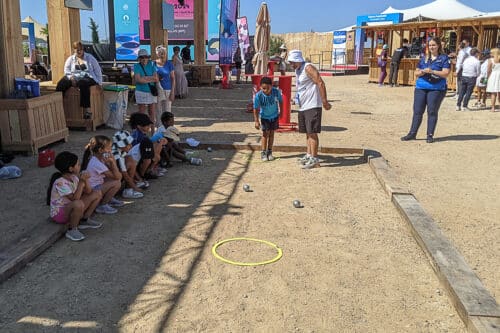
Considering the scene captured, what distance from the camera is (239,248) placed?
4.45 meters

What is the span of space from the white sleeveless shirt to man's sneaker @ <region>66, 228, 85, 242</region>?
151 inches

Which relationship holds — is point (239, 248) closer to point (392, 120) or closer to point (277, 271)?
point (277, 271)

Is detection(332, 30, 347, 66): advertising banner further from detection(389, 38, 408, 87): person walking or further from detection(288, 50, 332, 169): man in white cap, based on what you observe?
detection(288, 50, 332, 169): man in white cap

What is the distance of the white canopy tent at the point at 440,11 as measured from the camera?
30.8 metres

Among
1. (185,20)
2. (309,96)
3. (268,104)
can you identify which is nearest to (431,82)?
(309,96)

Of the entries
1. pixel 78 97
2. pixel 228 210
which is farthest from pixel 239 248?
pixel 78 97

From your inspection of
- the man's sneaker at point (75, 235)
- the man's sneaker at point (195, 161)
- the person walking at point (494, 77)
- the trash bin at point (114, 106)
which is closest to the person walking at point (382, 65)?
the person walking at point (494, 77)

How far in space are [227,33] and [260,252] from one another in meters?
20.9

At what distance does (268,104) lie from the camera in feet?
24.9

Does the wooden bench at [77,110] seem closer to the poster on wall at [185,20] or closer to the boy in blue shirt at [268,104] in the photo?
the boy in blue shirt at [268,104]

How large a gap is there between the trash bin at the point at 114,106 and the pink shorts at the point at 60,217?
5.82 metres

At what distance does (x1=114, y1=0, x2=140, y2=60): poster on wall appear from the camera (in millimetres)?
26594

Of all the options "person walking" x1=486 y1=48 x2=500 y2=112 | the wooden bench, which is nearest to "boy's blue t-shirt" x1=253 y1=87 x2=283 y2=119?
the wooden bench

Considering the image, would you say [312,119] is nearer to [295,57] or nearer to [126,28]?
[295,57]
